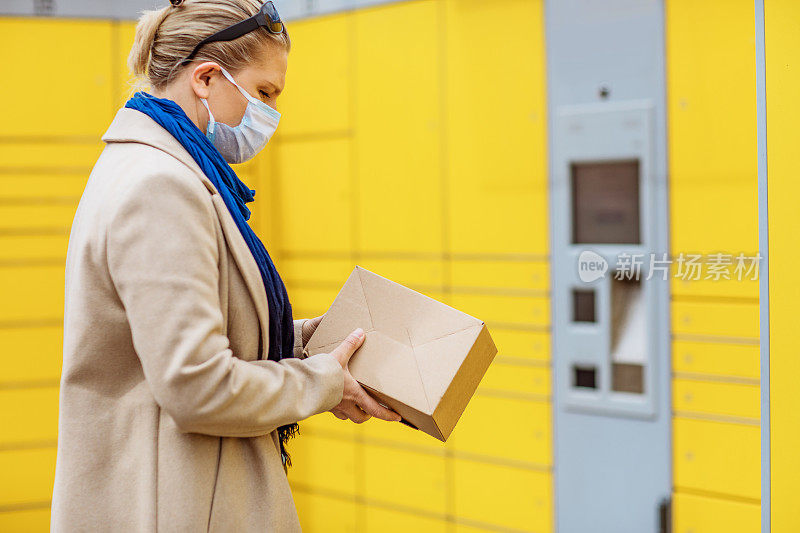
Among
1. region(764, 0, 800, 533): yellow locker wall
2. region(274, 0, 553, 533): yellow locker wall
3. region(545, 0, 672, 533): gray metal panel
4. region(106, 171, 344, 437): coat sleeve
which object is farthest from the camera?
region(274, 0, 553, 533): yellow locker wall

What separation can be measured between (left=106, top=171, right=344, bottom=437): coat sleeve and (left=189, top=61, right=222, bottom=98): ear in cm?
23

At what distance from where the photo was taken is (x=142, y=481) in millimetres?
1118

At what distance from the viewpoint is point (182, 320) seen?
101cm

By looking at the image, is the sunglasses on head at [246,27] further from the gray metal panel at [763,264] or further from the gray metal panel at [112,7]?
the gray metal panel at [112,7]

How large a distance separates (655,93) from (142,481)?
1930 millimetres

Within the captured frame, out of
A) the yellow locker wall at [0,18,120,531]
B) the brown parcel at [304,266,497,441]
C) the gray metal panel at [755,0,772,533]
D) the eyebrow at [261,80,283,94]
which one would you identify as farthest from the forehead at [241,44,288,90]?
the yellow locker wall at [0,18,120,531]

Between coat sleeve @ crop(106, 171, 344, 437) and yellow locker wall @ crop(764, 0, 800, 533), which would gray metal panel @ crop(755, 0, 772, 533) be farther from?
coat sleeve @ crop(106, 171, 344, 437)

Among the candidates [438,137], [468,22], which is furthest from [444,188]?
[468,22]

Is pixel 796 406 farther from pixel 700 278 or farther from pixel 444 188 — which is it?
pixel 444 188

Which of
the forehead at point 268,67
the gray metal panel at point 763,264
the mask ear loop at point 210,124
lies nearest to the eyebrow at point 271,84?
the forehead at point 268,67

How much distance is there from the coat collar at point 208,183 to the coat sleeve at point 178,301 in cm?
5

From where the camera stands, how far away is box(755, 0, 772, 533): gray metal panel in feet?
6.66

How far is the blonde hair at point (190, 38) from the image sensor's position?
1.22 metres

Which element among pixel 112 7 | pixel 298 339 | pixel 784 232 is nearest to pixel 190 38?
pixel 298 339
